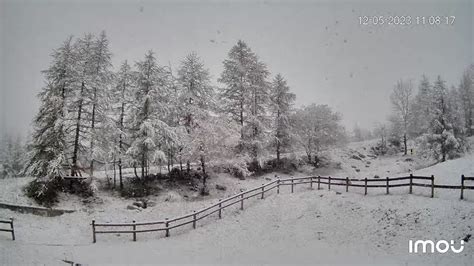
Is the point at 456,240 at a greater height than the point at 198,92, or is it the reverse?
the point at 198,92

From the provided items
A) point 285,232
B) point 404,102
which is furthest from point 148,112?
point 404,102

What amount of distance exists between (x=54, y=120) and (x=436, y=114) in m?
38.8

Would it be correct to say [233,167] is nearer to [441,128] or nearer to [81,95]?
[81,95]

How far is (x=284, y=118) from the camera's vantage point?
110 feet

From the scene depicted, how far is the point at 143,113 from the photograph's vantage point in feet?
78.3

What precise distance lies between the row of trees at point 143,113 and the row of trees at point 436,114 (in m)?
19.4

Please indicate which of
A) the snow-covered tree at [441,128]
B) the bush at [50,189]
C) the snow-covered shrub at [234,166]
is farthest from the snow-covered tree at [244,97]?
the snow-covered tree at [441,128]

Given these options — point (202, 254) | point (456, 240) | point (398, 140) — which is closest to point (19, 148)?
point (202, 254)

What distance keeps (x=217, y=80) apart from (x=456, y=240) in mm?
24098

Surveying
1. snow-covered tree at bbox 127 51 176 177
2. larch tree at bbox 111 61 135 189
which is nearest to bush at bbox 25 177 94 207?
larch tree at bbox 111 61 135 189

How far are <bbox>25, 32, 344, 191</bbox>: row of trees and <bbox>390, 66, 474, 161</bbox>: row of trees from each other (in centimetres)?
1938

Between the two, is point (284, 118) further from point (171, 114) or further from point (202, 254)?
point (202, 254)

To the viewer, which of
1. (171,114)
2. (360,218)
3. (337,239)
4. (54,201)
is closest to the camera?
(337,239)

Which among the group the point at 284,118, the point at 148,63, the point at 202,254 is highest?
the point at 148,63
